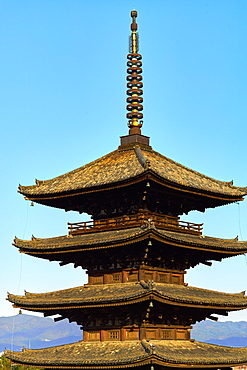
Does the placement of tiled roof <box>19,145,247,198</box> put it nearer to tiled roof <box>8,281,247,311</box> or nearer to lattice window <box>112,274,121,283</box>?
lattice window <box>112,274,121,283</box>

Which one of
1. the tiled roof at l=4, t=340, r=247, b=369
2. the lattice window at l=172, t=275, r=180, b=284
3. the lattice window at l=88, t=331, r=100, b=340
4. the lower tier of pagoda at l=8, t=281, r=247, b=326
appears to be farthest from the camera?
the lattice window at l=172, t=275, r=180, b=284

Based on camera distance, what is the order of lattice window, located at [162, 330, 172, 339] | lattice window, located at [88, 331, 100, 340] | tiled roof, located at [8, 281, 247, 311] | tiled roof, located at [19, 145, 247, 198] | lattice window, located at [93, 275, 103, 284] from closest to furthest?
tiled roof, located at [8, 281, 247, 311], lattice window, located at [162, 330, 172, 339], lattice window, located at [88, 331, 100, 340], tiled roof, located at [19, 145, 247, 198], lattice window, located at [93, 275, 103, 284]

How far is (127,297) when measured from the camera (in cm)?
3306

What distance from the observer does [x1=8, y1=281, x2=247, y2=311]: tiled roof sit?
33219 mm

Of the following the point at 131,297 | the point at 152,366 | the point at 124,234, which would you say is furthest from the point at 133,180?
the point at 152,366

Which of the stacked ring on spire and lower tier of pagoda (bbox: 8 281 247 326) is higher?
the stacked ring on spire

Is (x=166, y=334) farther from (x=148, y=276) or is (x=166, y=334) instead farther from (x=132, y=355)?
(x=132, y=355)

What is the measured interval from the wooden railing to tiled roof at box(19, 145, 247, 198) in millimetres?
2282

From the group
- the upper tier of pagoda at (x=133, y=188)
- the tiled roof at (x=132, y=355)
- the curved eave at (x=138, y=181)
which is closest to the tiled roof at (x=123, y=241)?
the upper tier of pagoda at (x=133, y=188)

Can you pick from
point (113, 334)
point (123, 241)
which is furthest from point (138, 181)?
point (113, 334)

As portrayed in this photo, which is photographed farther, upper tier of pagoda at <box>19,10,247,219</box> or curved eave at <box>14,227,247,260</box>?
upper tier of pagoda at <box>19,10,247,219</box>

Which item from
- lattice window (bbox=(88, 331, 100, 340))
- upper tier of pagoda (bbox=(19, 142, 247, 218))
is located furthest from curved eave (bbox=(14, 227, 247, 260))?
lattice window (bbox=(88, 331, 100, 340))

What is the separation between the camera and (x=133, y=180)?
3506 cm

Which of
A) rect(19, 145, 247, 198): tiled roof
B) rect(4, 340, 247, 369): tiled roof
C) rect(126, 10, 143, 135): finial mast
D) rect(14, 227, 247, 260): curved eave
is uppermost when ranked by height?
rect(126, 10, 143, 135): finial mast
